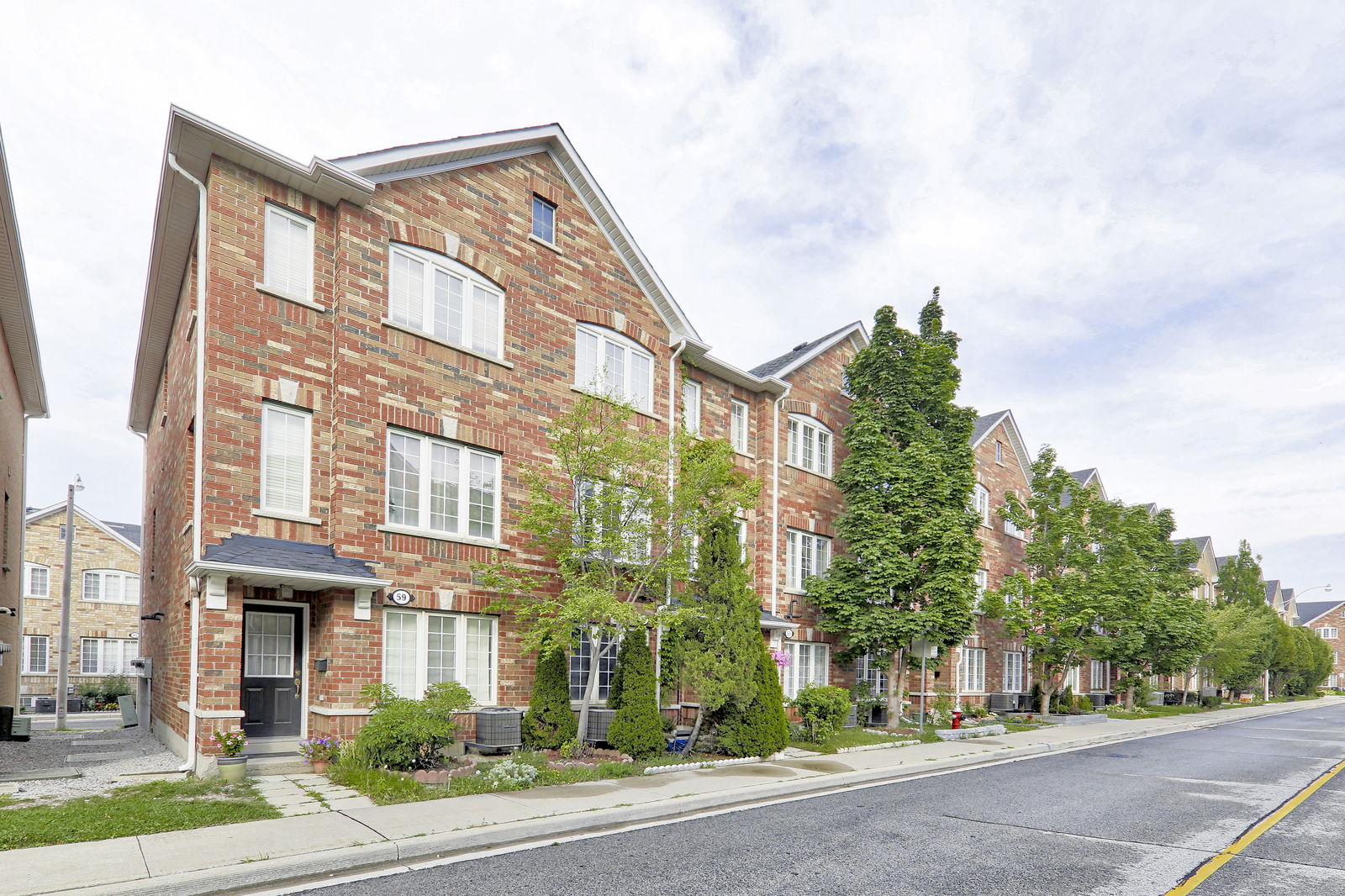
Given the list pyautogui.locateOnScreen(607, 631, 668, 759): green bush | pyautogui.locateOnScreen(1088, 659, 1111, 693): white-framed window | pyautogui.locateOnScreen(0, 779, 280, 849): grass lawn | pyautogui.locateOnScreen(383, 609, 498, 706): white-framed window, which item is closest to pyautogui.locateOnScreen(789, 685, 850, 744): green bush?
pyautogui.locateOnScreen(607, 631, 668, 759): green bush

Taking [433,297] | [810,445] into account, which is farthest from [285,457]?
[810,445]

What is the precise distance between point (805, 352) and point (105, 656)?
3257 cm

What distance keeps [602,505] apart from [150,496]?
15089 millimetres

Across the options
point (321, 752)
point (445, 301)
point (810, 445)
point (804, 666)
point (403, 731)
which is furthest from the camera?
point (810, 445)

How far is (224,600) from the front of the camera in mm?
12156

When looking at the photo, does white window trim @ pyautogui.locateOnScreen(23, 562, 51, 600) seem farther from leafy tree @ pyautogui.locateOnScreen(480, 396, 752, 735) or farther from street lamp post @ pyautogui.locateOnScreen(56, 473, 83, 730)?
leafy tree @ pyautogui.locateOnScreen(480, 396, 752, 735)

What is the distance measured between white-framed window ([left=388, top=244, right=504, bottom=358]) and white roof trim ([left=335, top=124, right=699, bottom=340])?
4.68 feet

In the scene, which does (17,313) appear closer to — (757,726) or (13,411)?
(13,411)

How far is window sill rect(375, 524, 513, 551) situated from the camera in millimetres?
14094

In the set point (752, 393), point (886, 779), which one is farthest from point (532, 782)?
point (752, 393)

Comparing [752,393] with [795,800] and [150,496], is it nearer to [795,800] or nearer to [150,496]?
[795,800]

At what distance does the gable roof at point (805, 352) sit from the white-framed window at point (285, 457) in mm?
13020

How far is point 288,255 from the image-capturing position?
14000mm

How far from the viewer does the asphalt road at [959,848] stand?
747 cm
